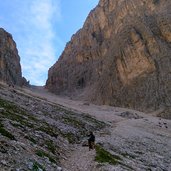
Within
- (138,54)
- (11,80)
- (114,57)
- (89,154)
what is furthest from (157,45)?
(89,154)

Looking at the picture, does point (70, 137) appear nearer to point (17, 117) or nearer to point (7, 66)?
point (17, 117)

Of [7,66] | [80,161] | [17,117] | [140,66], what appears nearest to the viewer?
[80,161]

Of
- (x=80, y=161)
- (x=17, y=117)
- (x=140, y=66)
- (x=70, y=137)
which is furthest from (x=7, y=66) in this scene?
(x=80, y=161)

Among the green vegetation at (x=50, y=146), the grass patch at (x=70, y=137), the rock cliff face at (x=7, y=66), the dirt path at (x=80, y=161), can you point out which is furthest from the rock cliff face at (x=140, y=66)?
the green vegetation at (x=50, y=146)

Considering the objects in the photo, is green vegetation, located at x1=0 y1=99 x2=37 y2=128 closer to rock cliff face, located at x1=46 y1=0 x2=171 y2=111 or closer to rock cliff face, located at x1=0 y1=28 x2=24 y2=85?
rock cliff face, located at x1=46 y1=0 x2=171 y2=111

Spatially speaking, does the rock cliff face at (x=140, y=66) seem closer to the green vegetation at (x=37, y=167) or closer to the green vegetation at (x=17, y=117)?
the green vegetation at (x=17, y=117)

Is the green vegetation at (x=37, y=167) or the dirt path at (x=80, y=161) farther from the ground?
the green vegetation at (x=37, y=167)

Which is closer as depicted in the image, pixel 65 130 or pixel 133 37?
pixel 65 130

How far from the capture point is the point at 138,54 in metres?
180

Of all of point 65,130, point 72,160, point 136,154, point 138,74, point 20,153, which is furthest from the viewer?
point 138,74

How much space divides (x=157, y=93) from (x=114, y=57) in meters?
34.4

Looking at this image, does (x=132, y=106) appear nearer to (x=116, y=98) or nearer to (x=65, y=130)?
(x=116, y=98)

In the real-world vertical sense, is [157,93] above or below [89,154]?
above

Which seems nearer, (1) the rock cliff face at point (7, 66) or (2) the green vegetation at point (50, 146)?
(2) the green vegetation at point (50, 146)
